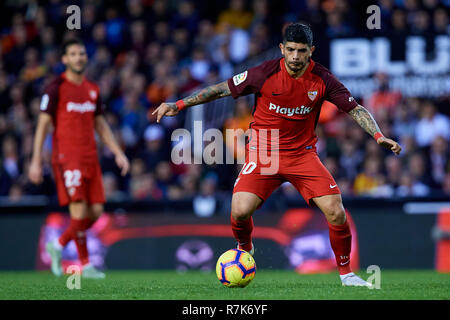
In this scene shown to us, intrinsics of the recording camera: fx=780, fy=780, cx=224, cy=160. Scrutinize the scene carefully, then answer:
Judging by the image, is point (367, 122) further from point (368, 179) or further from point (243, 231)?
point (368, 179)

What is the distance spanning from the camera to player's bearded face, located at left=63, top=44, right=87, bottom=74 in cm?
881

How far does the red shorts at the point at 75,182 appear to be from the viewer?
8812 millimetres

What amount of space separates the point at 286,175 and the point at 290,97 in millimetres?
717

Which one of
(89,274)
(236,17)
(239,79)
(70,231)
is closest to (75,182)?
(70,231)

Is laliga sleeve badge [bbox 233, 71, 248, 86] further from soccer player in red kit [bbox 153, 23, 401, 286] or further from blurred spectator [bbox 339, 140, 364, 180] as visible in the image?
blurred spectator [bbox 339, 140, 364, 180]

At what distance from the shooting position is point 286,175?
23.4 feet

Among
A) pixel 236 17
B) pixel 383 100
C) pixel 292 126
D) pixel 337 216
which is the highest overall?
pixel 236 17

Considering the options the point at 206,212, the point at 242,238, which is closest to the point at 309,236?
the point at 206,212

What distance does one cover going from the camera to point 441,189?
12.1 m

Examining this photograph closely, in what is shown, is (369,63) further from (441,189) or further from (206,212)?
(206,212)

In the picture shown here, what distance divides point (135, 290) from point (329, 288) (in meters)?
1.68

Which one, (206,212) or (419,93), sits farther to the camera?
(419,93)

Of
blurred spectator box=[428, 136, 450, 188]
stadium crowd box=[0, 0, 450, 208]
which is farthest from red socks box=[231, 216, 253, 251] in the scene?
blurred spectator box=[428, 136, 450, 188]

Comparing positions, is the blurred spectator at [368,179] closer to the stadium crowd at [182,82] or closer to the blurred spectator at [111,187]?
the stadium crowd at [182,82]
